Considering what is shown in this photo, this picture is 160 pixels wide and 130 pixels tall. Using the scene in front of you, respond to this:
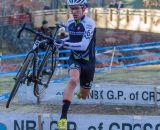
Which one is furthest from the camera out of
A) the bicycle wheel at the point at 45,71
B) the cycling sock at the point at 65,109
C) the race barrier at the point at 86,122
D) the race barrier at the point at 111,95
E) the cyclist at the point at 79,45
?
the race barrier at the point at 111,95

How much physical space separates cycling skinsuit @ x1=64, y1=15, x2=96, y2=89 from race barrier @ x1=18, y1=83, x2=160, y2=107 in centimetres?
199

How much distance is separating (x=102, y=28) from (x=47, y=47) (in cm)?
3262

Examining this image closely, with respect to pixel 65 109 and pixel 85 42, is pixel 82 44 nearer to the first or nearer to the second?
pixel 85 42

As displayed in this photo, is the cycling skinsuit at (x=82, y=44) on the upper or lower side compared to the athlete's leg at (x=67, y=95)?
upper

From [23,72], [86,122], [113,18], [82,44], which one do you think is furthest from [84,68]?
[113,18]

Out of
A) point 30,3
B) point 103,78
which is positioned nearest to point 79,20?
point 103,78

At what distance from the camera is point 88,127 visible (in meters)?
7.57

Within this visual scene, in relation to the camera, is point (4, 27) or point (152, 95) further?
point (4, 27)

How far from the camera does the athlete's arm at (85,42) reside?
8.40 metres

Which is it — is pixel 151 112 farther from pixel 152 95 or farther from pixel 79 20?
pixel 79 20

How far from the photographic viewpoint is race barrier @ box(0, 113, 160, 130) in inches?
294

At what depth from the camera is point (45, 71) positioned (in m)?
9.26

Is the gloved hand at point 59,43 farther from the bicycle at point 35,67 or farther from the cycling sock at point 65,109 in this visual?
the cycling sock at point 65,109

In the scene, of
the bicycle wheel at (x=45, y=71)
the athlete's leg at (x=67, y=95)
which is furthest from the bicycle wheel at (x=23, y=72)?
the athlete's leg at (x=67, y=95)
